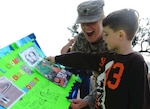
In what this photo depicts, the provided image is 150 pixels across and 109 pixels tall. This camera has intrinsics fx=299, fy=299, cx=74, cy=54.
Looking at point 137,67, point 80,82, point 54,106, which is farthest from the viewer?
point 80,82

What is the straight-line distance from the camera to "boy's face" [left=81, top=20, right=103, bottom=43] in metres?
1.55

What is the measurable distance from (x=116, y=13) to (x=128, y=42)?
0.45ft

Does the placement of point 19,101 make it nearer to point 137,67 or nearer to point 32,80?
point 32,80

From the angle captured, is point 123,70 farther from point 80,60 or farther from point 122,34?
point 80,60

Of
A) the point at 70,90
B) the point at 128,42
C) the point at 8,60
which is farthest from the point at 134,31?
the point at 8,60

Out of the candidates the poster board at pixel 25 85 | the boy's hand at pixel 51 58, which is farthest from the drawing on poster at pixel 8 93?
the boy's hand at pixel 51 58

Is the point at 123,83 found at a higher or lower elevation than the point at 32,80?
lower

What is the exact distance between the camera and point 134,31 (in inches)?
51.9

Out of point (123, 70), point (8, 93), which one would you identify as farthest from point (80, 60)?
point (8, 93)

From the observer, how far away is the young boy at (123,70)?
4.11ft

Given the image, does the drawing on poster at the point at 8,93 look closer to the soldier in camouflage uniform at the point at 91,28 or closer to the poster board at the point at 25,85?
the poster board at the point at 25,85

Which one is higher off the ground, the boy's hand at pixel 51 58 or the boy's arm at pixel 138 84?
the boy's hand at pixel 51 58

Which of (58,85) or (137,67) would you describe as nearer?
(137,67)

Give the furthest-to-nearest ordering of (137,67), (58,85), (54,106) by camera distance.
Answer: (58,85) < (54,106) < (137,67)
